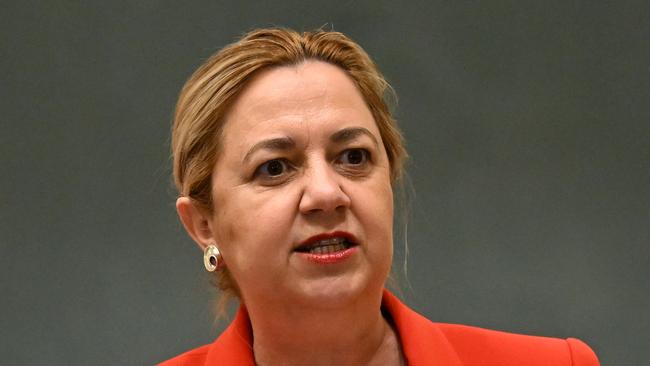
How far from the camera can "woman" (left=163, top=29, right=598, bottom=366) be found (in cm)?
162

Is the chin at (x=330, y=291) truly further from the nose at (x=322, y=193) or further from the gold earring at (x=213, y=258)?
the gold earring at (x=213, y=258)

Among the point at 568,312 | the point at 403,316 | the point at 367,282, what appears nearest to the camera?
the point at 367,282

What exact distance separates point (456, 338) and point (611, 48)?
2.74 ft

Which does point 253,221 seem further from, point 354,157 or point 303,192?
point 354,157

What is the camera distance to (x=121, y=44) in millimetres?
2338

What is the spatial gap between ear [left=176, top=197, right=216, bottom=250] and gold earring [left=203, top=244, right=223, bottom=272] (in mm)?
15

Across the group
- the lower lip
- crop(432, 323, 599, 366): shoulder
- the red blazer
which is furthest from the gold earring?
crop(432, 323, 599, 366): shoulder

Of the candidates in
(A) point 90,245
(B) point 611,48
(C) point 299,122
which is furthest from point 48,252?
(B) point 611,48

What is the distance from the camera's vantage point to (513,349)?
1.85 m

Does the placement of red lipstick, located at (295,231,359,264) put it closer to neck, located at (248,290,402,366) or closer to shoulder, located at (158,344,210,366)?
neck, located at (248,290,402,366)

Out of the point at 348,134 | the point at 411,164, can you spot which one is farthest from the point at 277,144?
the point at 411,164

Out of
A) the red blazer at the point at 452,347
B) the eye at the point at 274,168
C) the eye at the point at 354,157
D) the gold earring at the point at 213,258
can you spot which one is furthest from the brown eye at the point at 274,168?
the red blazer at the point at 452,347

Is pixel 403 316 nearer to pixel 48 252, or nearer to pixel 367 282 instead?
pixel 367 282

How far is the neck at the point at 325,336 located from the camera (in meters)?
1.68
